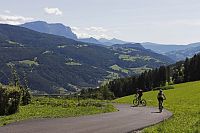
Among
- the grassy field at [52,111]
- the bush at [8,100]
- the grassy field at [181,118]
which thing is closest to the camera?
the grassy field at [181,118]

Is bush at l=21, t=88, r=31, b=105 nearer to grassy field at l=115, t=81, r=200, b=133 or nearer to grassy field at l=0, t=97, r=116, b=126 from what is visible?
grassy field at l=0, t=97, r=116, b=126

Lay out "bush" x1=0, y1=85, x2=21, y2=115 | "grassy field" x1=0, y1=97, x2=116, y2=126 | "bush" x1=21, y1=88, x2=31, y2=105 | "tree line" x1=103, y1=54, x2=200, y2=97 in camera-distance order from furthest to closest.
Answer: "tree line" x1=103, y1=54, x2=200, y2=97 < "bush" x1=21, y1=88, x2=31, y2=105 < "bush" x1=0, y1=85, x2=21, y2=115 < "grassy field" x1=0, y1=97, x2=116, y2=126

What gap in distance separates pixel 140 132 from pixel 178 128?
293 cm

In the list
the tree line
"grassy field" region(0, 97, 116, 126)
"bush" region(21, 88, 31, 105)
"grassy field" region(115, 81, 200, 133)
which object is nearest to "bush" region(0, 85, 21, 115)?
"grassy field" region(0, 97, 116, 126)

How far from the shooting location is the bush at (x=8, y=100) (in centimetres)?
3784

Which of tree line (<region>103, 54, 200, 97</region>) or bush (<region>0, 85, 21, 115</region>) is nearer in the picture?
A: bush (<region>0, 85, 21, 115</region>)

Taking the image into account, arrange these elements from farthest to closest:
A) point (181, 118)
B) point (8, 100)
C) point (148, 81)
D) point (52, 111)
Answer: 1. point (148, 81)
2. point (52, 111)
3. point (8, 100)
4. point (181, 118)

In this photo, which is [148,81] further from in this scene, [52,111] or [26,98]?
[52,111]

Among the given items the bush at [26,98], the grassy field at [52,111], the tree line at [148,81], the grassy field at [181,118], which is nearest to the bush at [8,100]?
the grassy field at [52,111]

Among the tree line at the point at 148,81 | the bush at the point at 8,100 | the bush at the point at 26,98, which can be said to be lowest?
the tree line at the point at 148,81

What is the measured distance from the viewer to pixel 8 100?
38.3 m

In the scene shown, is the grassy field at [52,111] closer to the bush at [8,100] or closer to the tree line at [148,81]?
the bush at [8,100]

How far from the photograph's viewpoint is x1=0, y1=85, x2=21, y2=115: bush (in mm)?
37844

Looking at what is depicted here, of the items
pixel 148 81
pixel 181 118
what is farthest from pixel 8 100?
pixel 148 81
